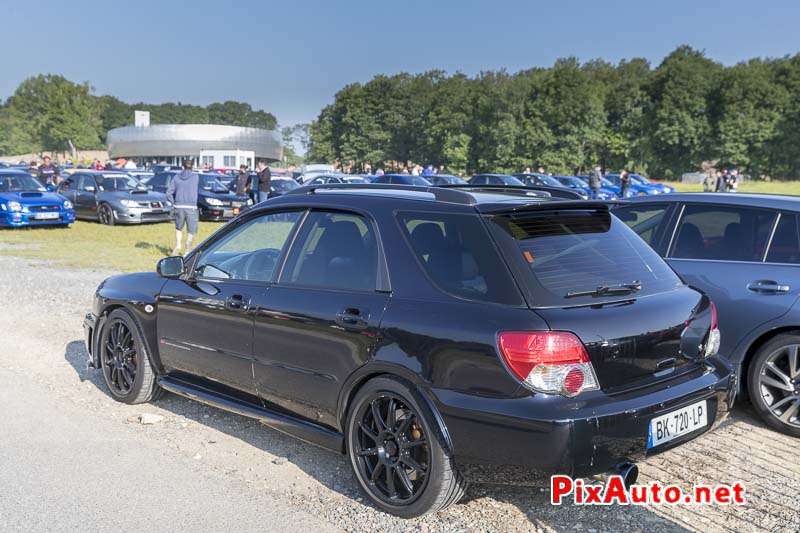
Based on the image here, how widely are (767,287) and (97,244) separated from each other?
1526 centimetres

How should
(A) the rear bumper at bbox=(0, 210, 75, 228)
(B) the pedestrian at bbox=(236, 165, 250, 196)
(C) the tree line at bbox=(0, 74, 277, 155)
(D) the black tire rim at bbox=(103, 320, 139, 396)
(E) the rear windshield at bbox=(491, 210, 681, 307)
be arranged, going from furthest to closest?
1. (C) the tree line at bbox=(0, 74, 277, 155)
2. (B) the pedestrian at bbox=(236, 165, 250, 196)
3. (A) the rear bumper at bbox=(0, 210, 75, 228)
4. (D) the black tire rim at bbox=(103, 320, 139, 396)
5. (E) the rear windshield at bbox=(491, 210, 681, 307)

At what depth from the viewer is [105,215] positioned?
2127cm

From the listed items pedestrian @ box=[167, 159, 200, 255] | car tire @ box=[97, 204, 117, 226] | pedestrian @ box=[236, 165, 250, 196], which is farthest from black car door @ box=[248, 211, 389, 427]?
pedestrian @ box=[236, 165, 250, 196]

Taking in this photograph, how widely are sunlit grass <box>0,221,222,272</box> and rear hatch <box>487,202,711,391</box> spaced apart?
34.2 ft

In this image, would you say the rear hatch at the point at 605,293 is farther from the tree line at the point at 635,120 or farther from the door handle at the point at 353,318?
the tree line at the point at 635,120

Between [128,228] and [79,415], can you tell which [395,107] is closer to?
[128,228]

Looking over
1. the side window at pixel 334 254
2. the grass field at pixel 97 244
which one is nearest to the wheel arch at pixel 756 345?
the side window at pixel 334 254

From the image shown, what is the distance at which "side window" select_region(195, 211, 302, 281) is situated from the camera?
14.9ft

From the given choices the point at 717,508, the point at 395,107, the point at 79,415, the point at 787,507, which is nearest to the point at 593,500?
the point at 717,508

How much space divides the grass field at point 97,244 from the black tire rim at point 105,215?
26 centimetres

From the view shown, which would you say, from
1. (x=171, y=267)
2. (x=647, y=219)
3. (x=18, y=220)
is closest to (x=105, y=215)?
(x=18, y=220)

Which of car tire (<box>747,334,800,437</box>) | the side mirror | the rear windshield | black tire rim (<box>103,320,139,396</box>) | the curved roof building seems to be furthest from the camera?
the curved roof building

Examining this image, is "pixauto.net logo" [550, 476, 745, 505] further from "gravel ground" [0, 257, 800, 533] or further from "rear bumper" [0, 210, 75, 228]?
"rear bumper" [0, 210, 75, 228]

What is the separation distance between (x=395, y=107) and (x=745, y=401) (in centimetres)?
9424
